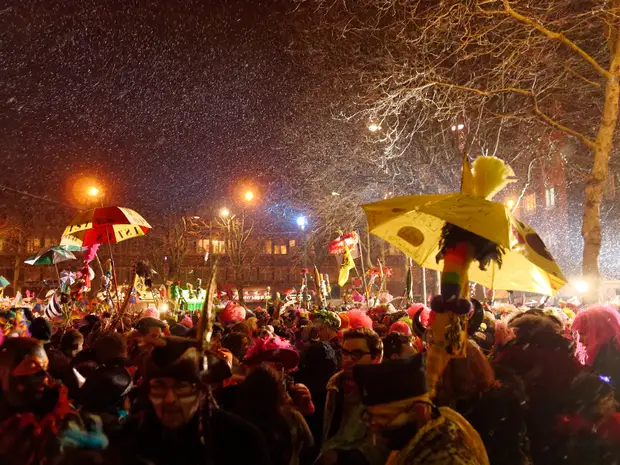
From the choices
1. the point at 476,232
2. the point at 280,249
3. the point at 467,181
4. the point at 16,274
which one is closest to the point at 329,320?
the point at 467,181

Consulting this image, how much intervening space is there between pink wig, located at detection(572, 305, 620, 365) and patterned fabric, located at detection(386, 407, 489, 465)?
2.70 metres

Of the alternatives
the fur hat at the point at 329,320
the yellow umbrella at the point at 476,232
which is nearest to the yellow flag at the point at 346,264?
the fur hat at the point at 329,320

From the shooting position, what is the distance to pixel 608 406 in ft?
10.3

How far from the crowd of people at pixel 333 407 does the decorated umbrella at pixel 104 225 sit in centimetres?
356

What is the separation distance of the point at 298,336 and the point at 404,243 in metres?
4.69

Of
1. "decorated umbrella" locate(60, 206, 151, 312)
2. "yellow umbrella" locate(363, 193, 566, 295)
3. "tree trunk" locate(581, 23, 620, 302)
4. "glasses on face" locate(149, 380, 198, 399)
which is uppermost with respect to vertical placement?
"tree trunk" locate(581, 23, 620, 302)

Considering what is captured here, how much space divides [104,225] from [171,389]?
19.6ft

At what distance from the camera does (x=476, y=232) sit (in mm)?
3221

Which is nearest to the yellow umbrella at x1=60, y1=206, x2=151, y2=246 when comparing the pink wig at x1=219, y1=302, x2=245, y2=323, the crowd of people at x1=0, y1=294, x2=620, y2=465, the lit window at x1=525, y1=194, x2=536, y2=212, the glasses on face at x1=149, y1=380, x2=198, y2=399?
→ the pink wig at x1=219, y1=302, x2=245, y2=323

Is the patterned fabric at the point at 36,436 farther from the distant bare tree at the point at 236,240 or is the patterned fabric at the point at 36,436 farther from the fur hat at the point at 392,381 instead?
the distant bare tree at the point at 236,240

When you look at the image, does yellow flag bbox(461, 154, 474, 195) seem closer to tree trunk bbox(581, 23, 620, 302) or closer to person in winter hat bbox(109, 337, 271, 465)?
person in winter hat bbox(109, 337, 271, 465)

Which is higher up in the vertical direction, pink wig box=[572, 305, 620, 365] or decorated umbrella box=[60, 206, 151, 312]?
decorated umbrella box=[60, 206, 151, 312]

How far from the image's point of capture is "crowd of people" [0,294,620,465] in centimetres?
234

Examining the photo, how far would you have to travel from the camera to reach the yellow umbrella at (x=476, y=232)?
3.30 meters
